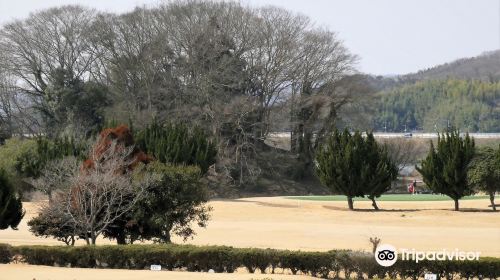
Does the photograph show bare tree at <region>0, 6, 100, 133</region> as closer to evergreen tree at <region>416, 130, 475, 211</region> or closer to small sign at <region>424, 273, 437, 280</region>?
evergreen tree at <region>416, 130, 475, 211</region>

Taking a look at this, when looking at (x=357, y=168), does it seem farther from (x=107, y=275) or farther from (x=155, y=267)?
(x=107, y=275)

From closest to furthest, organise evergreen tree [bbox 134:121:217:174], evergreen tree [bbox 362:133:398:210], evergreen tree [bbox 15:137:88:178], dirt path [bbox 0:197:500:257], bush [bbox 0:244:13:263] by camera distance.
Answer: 1. bush [bbox 0:244:13:263]
2. dirt path [bbox 0:197:500:257]
3. evergreen tree [bbox 362:133:398:210]
4. evergreen tree [bbox 15:137:88:178]
5. evergreen tree [bbox 134:121:217:174]

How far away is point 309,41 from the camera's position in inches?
2869

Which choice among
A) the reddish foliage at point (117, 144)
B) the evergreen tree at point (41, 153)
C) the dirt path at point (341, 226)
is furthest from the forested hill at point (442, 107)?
the reddish foliage at point (117, 144)

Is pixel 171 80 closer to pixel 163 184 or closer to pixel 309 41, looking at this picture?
pixel 309 41

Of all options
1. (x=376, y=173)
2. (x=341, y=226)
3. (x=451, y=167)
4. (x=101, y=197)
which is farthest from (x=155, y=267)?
(x=451, y=167)

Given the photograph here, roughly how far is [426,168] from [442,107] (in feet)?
342

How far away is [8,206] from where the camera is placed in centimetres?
3584

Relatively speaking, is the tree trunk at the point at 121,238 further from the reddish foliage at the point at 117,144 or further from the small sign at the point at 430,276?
the small sign at the point at 430,276

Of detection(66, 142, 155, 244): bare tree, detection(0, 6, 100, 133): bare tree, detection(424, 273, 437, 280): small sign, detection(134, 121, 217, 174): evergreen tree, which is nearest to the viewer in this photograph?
detection(424, 273, 437, 280): small sign

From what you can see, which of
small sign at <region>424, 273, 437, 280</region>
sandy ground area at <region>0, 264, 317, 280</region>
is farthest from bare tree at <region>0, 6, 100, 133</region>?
small sign at <region>424, 273, 437, 280</region>

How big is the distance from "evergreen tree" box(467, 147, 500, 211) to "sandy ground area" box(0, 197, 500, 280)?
47.3 inches

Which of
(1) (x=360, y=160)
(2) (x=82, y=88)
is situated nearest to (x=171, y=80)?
(2) (x=82, y=88)

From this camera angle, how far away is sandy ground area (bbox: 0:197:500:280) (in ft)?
103
